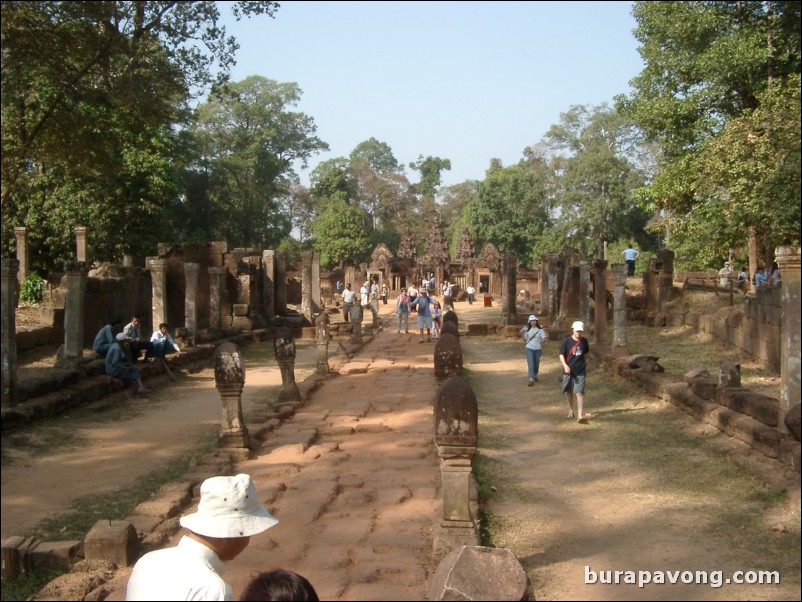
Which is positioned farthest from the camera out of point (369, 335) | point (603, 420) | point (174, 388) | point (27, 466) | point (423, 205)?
point (423, 205)

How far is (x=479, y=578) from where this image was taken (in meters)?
3.72

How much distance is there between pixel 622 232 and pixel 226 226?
21.5 meters

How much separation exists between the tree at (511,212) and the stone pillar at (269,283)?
32.9m

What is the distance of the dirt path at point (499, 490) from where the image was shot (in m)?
5.62

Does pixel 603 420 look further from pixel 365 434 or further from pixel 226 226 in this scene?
pixel 226 226

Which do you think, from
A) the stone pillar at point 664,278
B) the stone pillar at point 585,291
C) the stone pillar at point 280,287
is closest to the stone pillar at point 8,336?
the stone pillar at point 585,291

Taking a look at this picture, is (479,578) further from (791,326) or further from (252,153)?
(252,153)

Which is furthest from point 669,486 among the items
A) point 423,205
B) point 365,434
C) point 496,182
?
point 423,205

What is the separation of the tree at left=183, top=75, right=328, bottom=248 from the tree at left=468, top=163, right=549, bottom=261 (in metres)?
12.6

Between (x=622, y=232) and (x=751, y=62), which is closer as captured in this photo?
(x=751, y=62)

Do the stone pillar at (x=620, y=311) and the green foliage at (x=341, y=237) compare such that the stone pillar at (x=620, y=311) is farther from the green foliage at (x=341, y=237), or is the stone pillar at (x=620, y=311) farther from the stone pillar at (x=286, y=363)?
the green foliage at (x=341, y=237)

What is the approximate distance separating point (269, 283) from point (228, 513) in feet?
77.3

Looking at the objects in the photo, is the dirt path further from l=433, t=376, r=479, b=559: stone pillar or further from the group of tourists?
the group of tourists

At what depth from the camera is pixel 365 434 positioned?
32.8 ft
